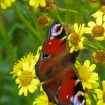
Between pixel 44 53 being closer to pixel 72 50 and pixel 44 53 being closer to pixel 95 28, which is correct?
pixel 72 50

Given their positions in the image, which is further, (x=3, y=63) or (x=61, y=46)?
(x=3, y=63)

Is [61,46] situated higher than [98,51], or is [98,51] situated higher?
[61,46]


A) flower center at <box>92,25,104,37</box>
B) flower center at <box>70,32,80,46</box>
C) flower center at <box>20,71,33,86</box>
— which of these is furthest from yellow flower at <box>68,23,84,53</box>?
flower center at <box>20,71,33,86</box>

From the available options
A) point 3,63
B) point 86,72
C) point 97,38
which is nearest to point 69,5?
point 97,38

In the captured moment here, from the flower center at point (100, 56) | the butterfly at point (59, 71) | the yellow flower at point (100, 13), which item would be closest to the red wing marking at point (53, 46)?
the butterfly at point (59, 71)

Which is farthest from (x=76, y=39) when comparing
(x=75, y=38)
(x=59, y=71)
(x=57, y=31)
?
(x=59, y=71)

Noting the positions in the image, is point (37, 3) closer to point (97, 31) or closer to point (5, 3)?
point (5, 3)

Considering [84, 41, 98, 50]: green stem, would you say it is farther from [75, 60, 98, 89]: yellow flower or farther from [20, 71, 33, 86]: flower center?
[20, 71, 33, 86]: flower center

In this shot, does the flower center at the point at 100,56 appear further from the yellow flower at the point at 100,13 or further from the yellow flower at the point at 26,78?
the yellow flower at the point at 26,78
